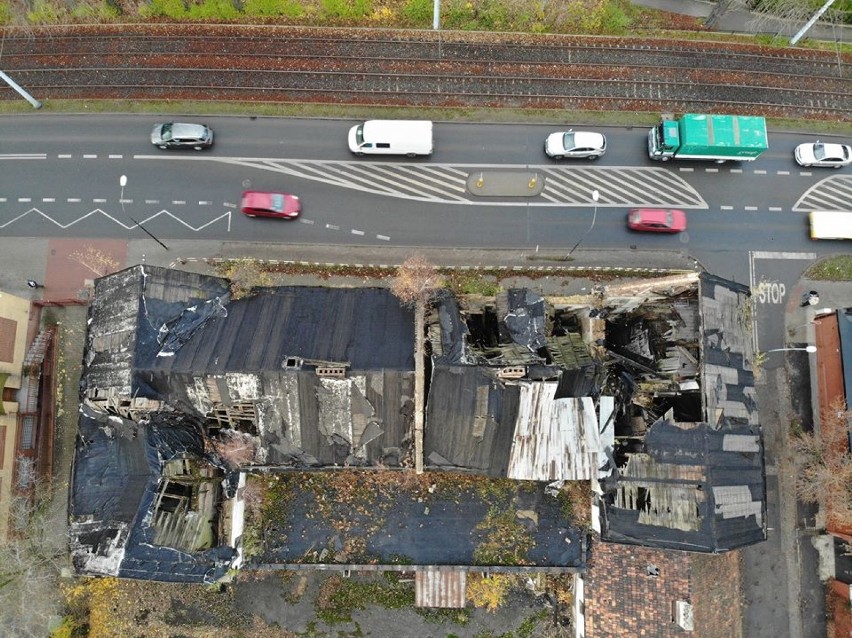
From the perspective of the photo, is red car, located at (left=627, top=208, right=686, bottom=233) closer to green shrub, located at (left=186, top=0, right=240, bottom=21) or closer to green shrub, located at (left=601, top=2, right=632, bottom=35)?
green shrub, located at (left=601, top=2, right=632, bottom=35)

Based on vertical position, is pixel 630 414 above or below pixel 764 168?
below

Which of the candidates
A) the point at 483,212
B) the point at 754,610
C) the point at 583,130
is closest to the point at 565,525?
the point at 754,610

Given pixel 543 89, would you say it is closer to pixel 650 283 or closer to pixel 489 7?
pixel 489 7

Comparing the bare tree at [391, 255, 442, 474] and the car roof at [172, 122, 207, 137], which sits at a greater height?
the car roof at [172, 122, 207, 137]

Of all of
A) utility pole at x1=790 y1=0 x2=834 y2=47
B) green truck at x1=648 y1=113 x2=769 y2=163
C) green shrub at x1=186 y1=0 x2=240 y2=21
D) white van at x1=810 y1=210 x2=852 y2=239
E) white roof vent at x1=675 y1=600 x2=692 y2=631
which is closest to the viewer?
white roof vent at x1=675 y1=600 x2=692 y2=631

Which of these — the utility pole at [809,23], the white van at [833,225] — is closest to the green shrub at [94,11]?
the utility pole at [809,23]

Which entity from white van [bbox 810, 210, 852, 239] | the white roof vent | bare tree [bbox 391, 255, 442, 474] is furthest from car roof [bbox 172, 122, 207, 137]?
white van [bbox 810, 210, 852, 239]
